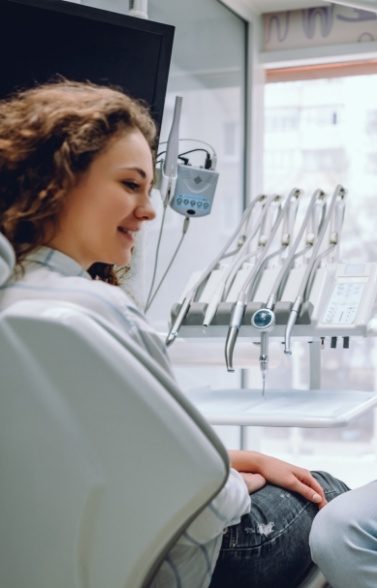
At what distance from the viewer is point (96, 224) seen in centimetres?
112

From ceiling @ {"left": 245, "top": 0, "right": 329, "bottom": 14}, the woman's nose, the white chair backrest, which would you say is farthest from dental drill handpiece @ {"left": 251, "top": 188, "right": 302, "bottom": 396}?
ceiling @ {"left": 245, "top": 0, "right": 329, "bottom": 14}

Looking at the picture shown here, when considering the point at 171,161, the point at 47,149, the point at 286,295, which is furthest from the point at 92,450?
the point at 171,161

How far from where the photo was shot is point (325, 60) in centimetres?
364

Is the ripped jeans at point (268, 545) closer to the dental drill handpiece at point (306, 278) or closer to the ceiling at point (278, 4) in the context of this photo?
the dental drill handpiece at point (306, 278)

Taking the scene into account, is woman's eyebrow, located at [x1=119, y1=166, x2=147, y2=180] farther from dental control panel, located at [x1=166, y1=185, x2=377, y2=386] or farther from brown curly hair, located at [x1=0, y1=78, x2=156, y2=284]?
dental control panel, located at [x1=166, y1=185, x2=377, y2=386]

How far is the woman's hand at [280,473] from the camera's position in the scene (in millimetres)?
1416

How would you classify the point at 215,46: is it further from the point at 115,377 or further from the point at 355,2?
the point at 115,377

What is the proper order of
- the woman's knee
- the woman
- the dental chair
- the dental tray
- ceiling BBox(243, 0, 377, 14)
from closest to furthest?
the dental chair, the woman, the woman's knee, the dental tray, ceiling BBox(243, 0, 377, 14)

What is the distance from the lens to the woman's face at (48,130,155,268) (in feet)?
3.66

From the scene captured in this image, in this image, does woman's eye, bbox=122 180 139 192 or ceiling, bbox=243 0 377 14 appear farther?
ceiling, bbox=243 0 377 14

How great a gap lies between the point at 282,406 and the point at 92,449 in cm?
94

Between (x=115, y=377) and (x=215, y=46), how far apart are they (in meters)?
2.87

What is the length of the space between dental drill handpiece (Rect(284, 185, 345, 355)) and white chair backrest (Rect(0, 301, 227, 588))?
1.06 meters

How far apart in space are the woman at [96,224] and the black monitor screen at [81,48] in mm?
741
